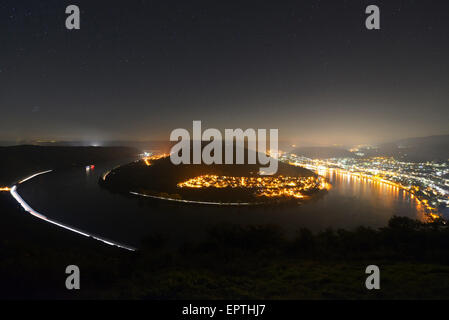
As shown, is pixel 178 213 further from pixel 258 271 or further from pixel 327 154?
pixel 327 154

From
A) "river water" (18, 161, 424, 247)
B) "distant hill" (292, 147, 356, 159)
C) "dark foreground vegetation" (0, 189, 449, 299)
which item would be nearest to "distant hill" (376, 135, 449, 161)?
"distant hill" (292, 147, 356, 159)

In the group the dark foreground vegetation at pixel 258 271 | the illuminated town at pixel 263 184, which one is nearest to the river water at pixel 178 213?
the illuminated town at pixel 263 184

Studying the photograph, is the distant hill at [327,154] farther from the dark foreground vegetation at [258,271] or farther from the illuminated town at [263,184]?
the dark foreground vegetation at [258,271]

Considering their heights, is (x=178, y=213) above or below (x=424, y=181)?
above

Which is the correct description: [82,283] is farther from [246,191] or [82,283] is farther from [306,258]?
[246,191]

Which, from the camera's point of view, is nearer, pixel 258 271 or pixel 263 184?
pixel 258 271

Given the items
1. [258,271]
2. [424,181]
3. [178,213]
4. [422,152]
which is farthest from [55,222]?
[422,152]
